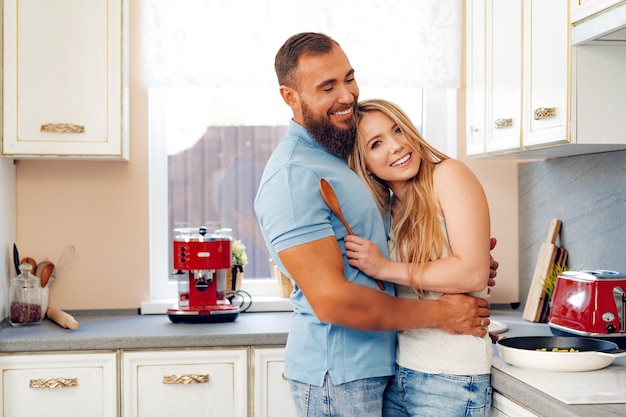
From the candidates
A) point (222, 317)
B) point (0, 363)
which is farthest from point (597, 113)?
point (0, 363)

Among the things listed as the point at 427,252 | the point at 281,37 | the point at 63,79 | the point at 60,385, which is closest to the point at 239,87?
the point at 281,37

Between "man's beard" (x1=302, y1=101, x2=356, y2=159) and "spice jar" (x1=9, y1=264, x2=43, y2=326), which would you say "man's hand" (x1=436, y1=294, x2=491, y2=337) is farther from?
"spice jar" (x1=9, y1=264, x2=43, y2=326)

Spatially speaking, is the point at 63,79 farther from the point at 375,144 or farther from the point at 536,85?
the point at 536,85

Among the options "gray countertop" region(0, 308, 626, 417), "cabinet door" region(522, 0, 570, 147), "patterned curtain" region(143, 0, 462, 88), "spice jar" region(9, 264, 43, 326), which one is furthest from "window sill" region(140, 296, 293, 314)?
"cabinet door" region(522, 0, 570, 147)

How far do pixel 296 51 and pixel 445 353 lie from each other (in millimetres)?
814

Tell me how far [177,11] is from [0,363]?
1479mm

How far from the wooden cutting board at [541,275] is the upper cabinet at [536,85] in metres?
0.38

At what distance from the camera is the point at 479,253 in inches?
73.7

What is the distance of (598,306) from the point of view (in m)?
2.26

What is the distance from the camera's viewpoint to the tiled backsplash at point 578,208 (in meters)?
2.69

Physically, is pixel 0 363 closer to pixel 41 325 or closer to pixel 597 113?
pixel 41 325

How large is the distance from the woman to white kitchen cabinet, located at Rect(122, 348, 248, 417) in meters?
0.85

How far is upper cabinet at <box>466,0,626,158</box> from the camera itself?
2.26m

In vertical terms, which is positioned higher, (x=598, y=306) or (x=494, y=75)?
(x=494, y=75)
